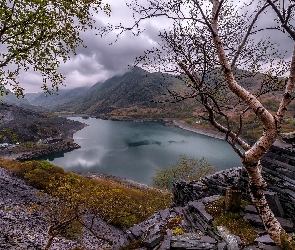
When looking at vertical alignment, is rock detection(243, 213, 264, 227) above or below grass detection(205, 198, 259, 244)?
above

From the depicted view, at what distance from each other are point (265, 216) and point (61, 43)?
524 inches

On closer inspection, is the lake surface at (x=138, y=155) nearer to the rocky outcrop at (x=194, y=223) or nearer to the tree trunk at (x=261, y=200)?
the rocky outcrop at (x=194, y=223)

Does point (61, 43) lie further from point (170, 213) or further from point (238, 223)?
point (170, 213)

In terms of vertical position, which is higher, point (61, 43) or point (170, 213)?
point (61, 43)

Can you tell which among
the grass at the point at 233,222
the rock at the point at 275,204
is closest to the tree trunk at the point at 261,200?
the grass at the point at 233,222

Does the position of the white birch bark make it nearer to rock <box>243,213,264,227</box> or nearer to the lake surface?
rock <box>243,213,264,227</box>

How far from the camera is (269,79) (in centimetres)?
984

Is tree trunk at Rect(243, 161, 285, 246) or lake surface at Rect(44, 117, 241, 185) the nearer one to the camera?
tree trunk at Rect(243, 161, 285, 246)

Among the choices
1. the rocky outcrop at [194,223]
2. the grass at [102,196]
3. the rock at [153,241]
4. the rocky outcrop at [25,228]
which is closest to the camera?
the rocky outcrop at [194,223]

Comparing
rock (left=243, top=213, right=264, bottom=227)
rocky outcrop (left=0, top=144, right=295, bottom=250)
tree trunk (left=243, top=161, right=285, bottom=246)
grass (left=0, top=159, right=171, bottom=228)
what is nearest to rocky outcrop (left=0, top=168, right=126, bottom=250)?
rocky outcrop (left=0, top=144, right=295, bottom=250)

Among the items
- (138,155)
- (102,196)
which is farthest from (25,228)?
(138,155)

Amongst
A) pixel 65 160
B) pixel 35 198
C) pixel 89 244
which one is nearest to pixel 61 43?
pixel 89 244

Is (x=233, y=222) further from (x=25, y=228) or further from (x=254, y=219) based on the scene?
(x=25, y=228)

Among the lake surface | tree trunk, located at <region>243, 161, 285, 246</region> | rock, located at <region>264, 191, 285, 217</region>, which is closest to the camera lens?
tree trunk, located at <region>243, 161, 285, 246</region>
